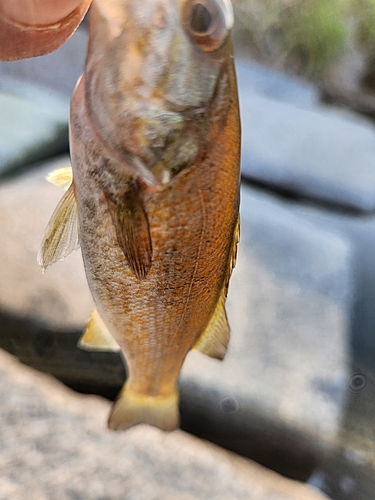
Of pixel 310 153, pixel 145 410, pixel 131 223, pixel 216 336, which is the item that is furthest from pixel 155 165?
pixel 310 153

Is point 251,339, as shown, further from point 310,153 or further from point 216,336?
point 310,153

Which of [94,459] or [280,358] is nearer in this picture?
[94,459]

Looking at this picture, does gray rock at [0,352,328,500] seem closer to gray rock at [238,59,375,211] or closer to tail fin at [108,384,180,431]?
tail fin at [108,384,180,431]

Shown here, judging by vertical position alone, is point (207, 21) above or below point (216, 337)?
above

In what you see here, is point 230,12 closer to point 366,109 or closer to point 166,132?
point 166,132

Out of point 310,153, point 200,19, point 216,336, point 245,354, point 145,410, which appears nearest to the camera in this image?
point 200,19

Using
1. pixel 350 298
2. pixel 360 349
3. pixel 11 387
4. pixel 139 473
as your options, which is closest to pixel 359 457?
pixel 360 349

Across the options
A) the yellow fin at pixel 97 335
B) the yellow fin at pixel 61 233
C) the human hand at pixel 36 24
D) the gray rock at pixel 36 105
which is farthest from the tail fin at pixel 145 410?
the gray rock at pixel 36 105
